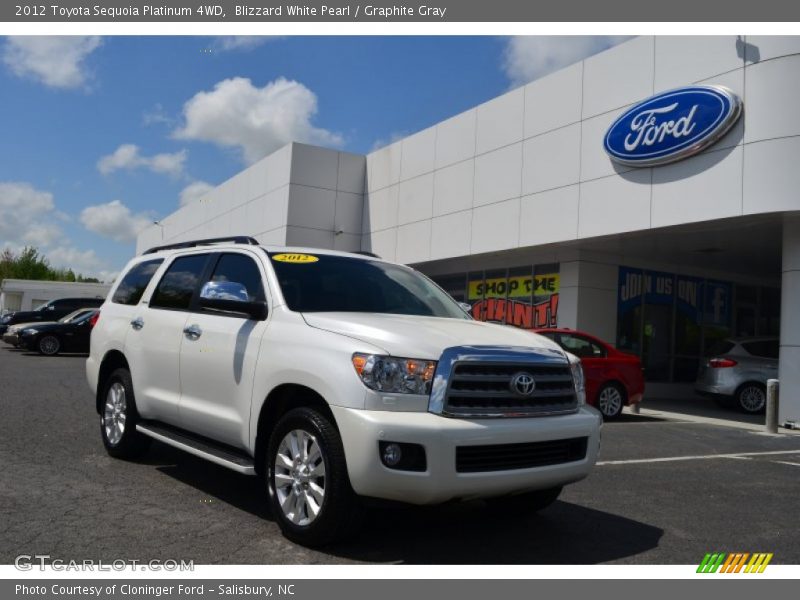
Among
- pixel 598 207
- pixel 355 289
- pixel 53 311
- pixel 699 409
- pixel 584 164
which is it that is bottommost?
pixel 699 409

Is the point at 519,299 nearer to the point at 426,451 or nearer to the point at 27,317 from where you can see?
the point at 426,451

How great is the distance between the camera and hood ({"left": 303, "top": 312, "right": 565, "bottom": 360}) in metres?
4.20

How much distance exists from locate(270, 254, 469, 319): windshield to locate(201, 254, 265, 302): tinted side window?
19 centimetres

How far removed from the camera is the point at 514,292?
1970cm

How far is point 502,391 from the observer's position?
170 inches

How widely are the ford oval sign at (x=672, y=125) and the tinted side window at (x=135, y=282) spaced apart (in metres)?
10.2

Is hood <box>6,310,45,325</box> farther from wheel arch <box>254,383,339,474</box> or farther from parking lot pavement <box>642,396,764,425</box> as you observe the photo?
wheel arch <box>254,383,339,474</box>

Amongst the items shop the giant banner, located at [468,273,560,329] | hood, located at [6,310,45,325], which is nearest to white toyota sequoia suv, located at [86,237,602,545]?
shop the giant banner, located at [468,273,560,329]

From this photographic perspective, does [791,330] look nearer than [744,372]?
Yes

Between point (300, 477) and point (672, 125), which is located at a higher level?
point (672, 125)

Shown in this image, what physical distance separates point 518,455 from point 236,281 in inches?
103

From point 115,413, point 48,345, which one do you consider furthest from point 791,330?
point 48,345

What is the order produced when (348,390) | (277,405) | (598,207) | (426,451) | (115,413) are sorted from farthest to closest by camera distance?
(598,207) < (115,413) < (277,405) < (348,390) < (426,451)

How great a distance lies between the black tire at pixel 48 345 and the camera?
2127 centimetres
